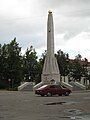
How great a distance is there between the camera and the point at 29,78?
97688 mm

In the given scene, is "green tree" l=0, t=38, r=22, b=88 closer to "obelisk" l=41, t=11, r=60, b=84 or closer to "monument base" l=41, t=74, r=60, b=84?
"monument base" l=41, t=74, r=60, b=84

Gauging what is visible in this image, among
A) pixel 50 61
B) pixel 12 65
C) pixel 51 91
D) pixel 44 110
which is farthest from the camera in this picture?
pixel 12 65

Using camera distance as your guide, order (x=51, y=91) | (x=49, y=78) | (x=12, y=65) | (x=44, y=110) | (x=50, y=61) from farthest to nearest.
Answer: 1. (x=12, y=65)
2. (x=49, y=78)
3. (x=50, y=61)
4. (x=51, y=91)
5. (x=44, y=110)

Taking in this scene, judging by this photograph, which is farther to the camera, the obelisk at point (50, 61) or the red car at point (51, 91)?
the obelisk at point (50, 61)

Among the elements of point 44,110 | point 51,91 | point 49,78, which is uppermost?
point 49,78

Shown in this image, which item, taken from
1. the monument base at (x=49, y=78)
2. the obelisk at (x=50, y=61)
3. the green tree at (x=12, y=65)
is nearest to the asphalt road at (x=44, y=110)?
the obelisk at (x=50, y=61)

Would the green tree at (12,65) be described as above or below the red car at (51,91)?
above

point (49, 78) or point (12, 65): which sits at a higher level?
point (12, 65)

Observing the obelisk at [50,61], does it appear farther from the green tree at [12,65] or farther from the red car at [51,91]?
the red car at [51,91]

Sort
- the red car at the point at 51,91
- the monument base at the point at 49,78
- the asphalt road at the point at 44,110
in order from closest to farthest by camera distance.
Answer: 1. the asphalt road at the point at 44,110
2. the red car at the point at 51,91
3. the monument base at the point at 49,78

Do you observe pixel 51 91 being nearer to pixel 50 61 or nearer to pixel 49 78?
pixel 50 61

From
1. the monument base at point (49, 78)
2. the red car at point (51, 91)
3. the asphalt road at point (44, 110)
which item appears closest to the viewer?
the asphalt road at point (44, 110)

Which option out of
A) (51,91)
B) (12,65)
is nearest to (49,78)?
(12,65)

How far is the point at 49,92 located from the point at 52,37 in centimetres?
2959
